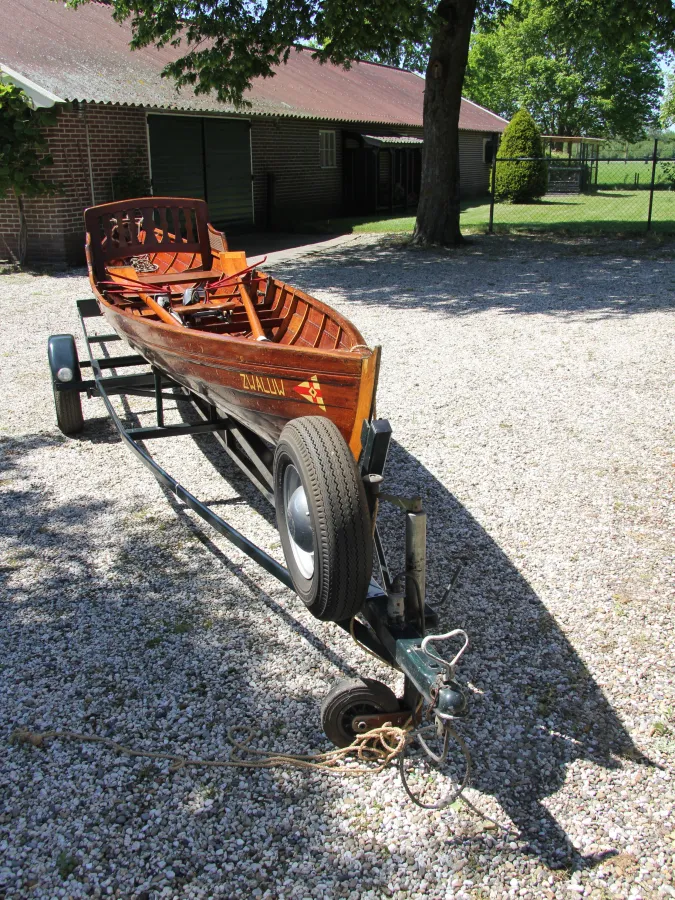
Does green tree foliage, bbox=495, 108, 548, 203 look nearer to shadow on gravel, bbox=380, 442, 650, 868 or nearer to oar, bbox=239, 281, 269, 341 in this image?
oar, bbox=239, 281, 269, 341

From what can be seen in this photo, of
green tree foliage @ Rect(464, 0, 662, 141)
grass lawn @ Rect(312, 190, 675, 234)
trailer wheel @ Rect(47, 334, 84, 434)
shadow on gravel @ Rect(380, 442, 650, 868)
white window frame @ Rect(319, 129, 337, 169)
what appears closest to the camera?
shadow on gravel @ Rect(380, 442, 650, 868)

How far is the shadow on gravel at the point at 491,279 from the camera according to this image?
10.9 m

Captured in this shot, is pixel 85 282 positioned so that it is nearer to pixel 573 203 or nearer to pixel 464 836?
pixel 464 836

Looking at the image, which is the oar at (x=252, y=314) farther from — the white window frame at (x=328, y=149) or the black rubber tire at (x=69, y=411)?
the white window frame at (x=328, y=149)

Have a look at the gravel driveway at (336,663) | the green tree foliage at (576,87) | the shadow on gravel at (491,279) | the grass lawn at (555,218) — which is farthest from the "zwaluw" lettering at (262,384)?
the green tree foliage at (576,87)

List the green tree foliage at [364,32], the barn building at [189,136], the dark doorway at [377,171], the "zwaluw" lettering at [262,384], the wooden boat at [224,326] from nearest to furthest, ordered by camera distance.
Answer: the wooden boat at [224,326] < the "zwaluw" lettering at [262,384] < the green tree foliage at [364,32] < the barn building at [189,136] < the dark doorway at [377,171]

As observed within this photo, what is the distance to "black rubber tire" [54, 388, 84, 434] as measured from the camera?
595cm

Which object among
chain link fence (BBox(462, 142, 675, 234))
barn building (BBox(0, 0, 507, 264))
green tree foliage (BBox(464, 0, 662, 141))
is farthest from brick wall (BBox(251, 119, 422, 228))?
green tree foliage (BBox(464, 0, 662, 141))

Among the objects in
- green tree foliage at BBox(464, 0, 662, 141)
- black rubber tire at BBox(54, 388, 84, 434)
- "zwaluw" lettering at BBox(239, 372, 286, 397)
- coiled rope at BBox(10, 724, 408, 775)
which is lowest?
coiled rope at BBox(10, 724, 408, 775)

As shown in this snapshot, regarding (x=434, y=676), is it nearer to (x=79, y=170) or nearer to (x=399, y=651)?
(x=399, y=651)

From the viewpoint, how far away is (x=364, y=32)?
44.8ft

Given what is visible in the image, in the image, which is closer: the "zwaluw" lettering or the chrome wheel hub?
the chrome wheel hub

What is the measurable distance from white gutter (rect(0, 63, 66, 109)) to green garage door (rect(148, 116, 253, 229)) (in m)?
3.90

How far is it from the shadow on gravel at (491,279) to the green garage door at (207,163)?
405cm
